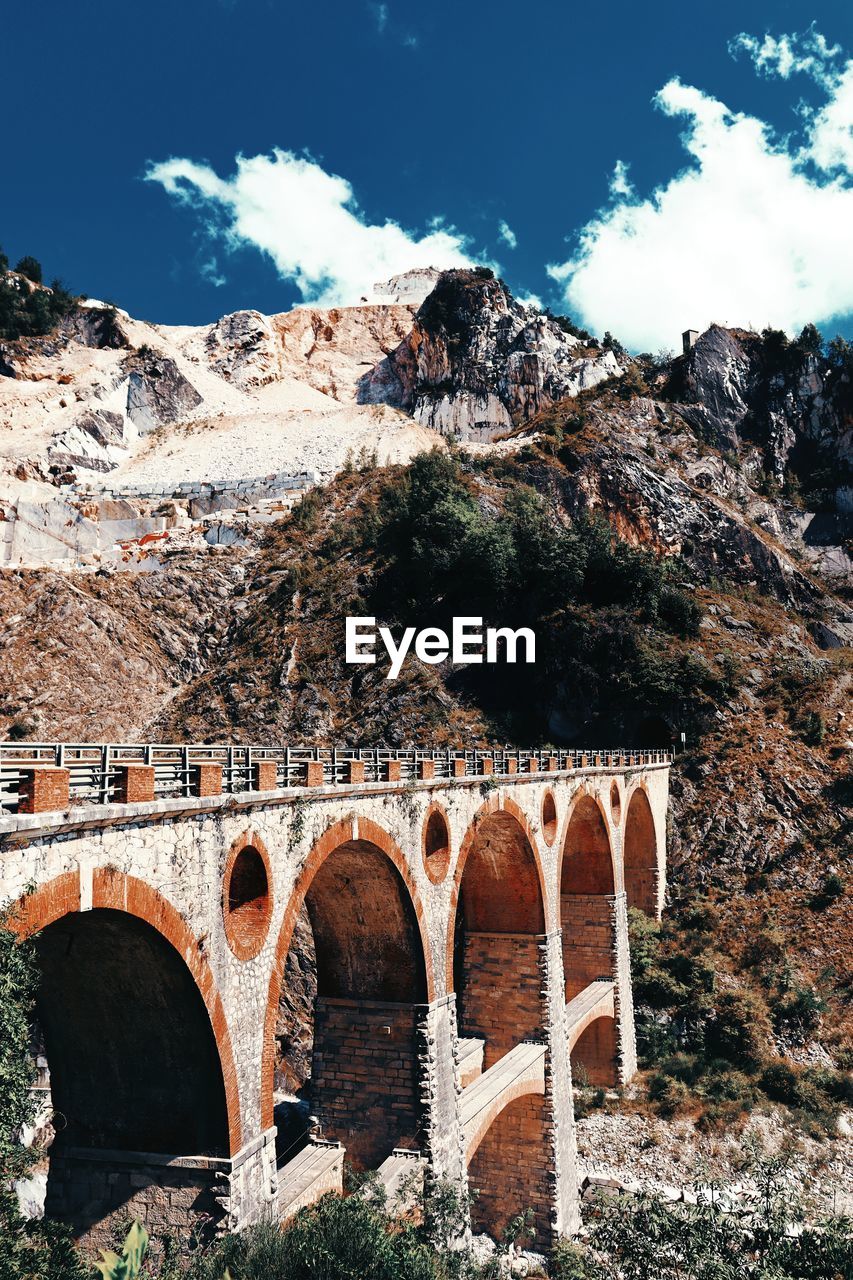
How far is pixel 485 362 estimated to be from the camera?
→ 100750 mm

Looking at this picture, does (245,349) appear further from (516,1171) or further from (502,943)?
(516,1171)

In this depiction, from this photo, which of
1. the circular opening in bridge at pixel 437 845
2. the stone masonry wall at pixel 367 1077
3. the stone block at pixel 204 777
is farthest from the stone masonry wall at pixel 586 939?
the stone block at pixel 204 777

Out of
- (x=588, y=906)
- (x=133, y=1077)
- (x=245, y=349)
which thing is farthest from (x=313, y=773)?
(x=245, y=349)

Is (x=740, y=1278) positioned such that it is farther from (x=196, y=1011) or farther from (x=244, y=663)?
(x=244, y=663)

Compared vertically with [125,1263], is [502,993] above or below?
below

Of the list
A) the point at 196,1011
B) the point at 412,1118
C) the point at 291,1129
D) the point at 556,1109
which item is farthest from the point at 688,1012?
the point at 196,1011

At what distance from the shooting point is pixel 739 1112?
101ft

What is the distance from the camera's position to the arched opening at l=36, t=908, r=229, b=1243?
1191 centimetres

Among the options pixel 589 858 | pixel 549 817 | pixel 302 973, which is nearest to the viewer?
pixel 549 817

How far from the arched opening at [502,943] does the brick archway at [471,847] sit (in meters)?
0.12

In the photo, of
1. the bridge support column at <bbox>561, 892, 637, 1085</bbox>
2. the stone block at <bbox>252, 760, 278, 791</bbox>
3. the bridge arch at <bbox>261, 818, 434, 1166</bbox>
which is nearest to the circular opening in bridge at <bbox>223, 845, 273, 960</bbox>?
the stone block at <bbox>252, 760, 278, 791</bbox>

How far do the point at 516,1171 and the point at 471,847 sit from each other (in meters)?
10.2

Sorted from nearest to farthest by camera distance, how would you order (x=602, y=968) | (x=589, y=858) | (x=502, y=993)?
1. (x=502, y=993)
2. (x=602, y=968)
3. (x=589, y=858)

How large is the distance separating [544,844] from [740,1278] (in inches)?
548
